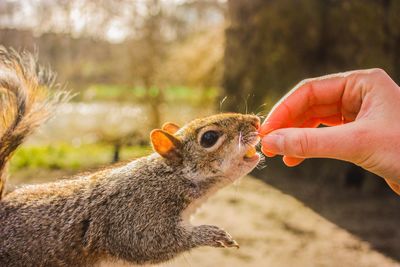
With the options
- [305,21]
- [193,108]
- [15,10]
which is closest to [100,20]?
[15,10]

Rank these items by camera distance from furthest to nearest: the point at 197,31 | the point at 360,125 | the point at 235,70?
the point at 197,31 → the point at 235,70 → the point at 360,125

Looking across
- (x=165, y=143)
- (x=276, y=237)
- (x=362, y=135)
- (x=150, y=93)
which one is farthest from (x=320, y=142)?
(x=150, y=93)

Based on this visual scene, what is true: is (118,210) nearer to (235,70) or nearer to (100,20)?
(235,70)

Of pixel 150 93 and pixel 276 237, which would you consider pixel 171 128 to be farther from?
pixel 150 93

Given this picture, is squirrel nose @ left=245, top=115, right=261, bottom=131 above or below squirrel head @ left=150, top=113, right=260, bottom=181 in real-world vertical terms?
above

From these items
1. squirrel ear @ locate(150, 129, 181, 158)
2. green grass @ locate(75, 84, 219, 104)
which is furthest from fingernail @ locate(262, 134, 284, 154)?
green grass @ locate(75, 84, 219, 104)

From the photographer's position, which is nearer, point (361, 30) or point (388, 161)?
point (388, 161)

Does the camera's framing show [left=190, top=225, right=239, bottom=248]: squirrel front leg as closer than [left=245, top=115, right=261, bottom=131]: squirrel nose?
Answer: Yes

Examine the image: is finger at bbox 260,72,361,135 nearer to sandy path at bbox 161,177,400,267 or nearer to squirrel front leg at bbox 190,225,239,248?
squirrel front leg at bbox 190,225,239,248
